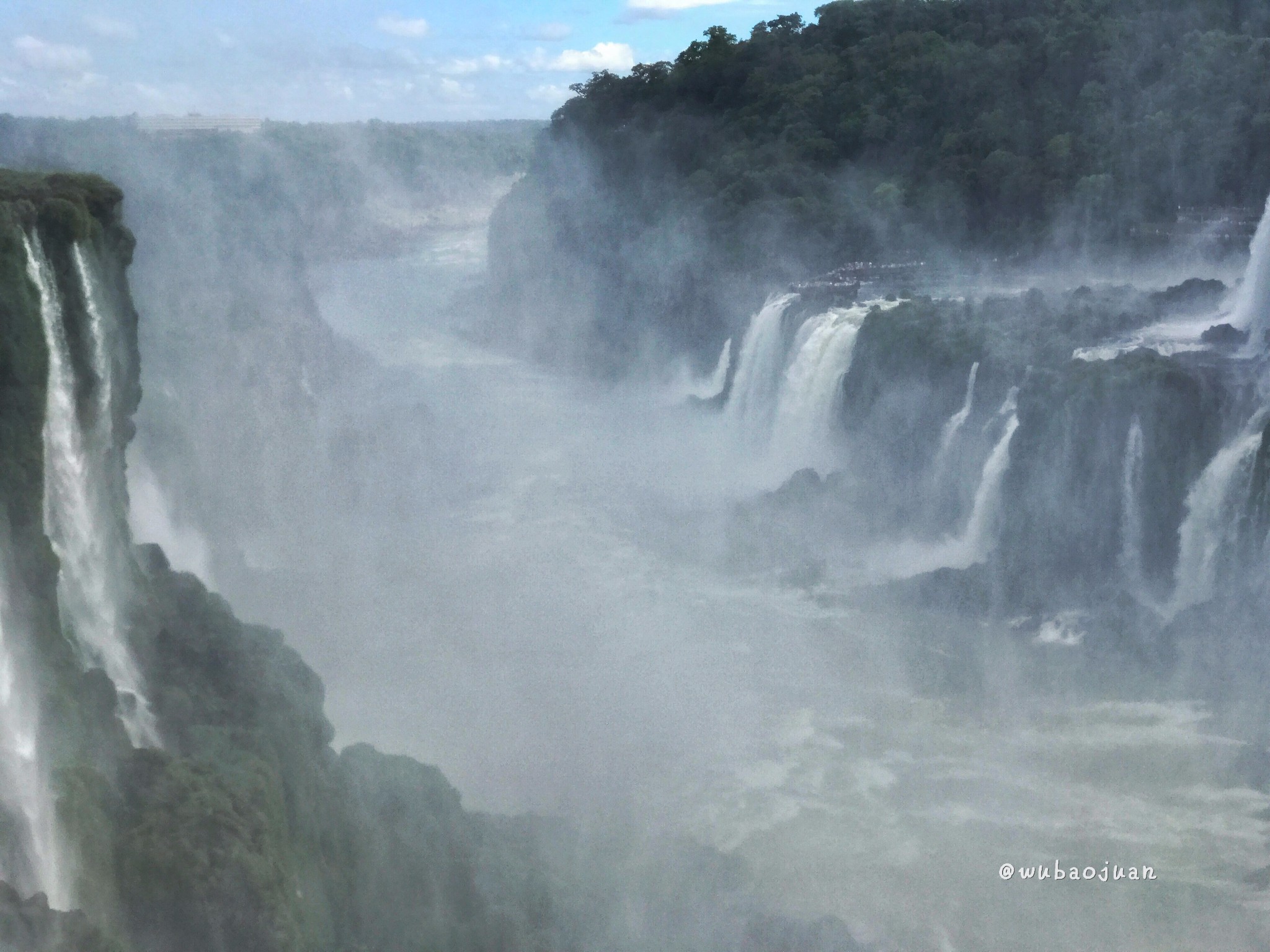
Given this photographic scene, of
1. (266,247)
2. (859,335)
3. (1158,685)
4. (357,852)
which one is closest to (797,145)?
(266,247)

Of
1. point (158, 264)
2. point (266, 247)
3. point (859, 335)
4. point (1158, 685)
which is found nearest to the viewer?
point (1158, 685)

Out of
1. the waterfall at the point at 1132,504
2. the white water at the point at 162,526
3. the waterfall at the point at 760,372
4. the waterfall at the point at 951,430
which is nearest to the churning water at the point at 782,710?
the white water at the point at 162,526

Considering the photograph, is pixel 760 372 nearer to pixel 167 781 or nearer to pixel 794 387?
pixel 794 387

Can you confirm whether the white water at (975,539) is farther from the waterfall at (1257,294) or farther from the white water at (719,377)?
the white water at (719,377)

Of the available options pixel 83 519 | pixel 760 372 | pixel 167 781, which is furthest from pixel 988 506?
pixel 167 781

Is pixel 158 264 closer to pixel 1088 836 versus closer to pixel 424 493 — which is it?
pixel 424 493

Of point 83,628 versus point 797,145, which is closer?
point 83,628

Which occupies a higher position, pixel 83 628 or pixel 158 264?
pixel 158 264

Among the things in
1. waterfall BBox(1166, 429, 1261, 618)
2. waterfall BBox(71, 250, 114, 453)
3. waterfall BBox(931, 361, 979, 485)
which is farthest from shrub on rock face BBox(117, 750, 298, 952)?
waterfall BBox(931, 361, 979, 485)
